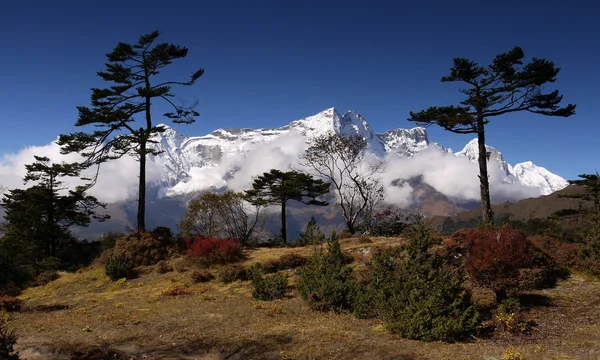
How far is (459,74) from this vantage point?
24.3 metres

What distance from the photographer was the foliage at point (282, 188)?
44.5m

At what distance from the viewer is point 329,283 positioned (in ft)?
53.2

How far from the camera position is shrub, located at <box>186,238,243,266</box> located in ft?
84.3

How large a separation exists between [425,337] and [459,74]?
18326 millimetres

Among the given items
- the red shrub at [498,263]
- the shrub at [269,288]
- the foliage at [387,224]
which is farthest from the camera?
the foliage at [387,224]

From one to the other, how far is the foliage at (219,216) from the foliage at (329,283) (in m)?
25.8

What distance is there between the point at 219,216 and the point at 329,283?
30829 millimetres

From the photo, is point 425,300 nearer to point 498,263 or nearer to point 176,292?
point 498,263

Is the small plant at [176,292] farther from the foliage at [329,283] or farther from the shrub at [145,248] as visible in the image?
the shrub at [145,248]

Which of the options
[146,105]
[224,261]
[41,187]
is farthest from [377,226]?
[41,187]

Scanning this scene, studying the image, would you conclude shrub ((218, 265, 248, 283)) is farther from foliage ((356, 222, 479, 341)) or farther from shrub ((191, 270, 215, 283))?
foliage ((356, 222, 479, 341))

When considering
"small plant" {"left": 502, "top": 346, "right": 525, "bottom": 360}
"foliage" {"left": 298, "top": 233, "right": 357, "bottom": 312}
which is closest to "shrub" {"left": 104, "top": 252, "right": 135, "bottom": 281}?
"foliage" {"left": 298, "top": 233, "right": 357, "bottom": 312}

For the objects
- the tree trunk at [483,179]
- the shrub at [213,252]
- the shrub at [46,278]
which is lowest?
the shrub at [46,278]

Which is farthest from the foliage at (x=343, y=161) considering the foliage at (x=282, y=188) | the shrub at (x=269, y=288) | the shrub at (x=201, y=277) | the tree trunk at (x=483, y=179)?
the shrub at (x=269, y=288)
